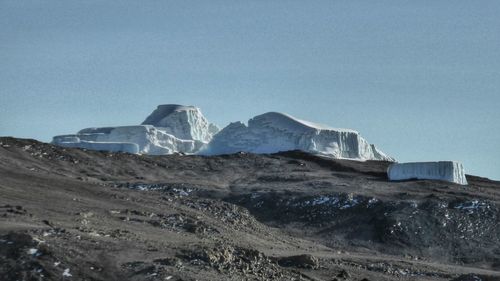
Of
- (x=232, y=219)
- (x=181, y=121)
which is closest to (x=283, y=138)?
(x=181, y=121)

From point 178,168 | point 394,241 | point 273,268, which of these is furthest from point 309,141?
point 273,268

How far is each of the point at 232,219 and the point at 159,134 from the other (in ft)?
119

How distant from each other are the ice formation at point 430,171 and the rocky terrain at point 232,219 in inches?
42.1

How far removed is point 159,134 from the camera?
82.6 meters

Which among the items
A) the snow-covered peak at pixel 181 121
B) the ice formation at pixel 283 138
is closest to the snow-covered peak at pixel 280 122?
the ice formation at pixel 283 138

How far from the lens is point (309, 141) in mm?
73500

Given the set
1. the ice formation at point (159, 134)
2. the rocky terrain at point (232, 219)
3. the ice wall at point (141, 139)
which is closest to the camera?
the rocky terrain at point (232, 219)

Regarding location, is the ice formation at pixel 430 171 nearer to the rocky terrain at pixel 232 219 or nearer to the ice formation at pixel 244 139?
the rocky terrain at pixel 232 219

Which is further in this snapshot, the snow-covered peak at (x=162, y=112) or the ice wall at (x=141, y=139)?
the snow-covered peak at (x=162, y=112)

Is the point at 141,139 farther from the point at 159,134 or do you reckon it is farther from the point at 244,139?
the point at 244,139

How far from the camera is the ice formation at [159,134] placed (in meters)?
80.8

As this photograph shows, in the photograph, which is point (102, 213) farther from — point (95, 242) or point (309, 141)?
point (309, 141)

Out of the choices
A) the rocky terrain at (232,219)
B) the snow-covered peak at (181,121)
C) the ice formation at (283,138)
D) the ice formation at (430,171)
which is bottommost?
the rocky terrain at (232,219)

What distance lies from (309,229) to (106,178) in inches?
464
